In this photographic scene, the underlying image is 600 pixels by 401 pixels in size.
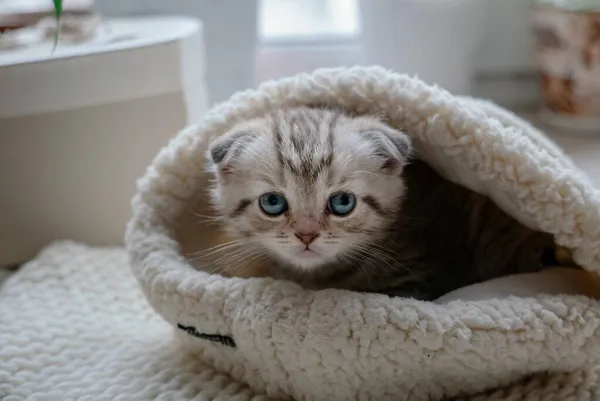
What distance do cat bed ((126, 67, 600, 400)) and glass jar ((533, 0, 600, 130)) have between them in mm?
785

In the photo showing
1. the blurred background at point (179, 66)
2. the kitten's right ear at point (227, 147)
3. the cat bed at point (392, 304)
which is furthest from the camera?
the blurred background at point (179, 66)

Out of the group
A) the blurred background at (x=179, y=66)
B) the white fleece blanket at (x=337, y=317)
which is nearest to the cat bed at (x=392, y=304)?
the white fleece blanket at (x=337, y=317)

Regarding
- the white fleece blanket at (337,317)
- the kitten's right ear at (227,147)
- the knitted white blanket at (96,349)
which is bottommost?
the knitted white blanket at (96,349)

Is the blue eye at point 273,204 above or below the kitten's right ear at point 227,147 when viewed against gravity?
below

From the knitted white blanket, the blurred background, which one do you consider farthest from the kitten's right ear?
the blurred background

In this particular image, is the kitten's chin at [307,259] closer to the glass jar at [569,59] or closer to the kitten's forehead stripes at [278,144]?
the kitten's forehead stripes at [278,144]

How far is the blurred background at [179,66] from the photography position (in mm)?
1298

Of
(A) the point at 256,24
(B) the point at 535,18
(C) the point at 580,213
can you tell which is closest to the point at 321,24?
(A) the point at 256,24

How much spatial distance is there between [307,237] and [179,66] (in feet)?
1.89

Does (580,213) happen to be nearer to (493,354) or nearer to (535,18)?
(493,354)

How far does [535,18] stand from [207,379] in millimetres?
1317

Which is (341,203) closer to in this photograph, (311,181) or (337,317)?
(311,181)

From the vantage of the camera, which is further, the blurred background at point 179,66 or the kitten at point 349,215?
the blurred background at point 179,66

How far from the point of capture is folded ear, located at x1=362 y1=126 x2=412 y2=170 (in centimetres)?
95
